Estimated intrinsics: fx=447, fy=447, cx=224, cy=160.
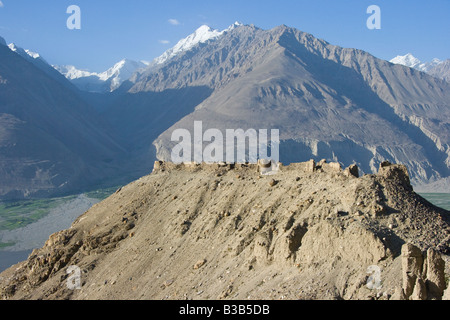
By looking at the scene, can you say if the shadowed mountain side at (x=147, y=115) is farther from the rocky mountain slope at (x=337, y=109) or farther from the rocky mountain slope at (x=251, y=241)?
the rocky mountain slope at (x=251, y=241)

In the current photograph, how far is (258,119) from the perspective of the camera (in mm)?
120812

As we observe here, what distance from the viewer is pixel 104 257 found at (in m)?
19.1

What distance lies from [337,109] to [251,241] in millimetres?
126616

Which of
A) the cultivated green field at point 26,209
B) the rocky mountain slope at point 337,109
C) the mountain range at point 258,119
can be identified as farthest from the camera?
the rocky mountain slope at point 337,109

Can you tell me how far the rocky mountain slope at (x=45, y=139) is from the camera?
91000 mm

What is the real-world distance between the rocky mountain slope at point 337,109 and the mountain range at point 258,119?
1.23ft

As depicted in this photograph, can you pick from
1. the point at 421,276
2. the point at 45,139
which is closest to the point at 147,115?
the point at 45,139

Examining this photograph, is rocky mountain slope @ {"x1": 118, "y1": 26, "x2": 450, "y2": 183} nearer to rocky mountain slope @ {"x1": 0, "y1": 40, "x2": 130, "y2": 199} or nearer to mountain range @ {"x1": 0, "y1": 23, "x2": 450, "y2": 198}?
mountain range @ {"x1": 0, "y1": 23, "x2": 450, "y2": 198}

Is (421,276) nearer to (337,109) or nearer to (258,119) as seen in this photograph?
(258,119)

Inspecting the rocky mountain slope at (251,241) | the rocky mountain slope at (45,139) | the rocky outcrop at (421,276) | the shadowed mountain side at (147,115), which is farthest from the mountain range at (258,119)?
the rocky outcrop at (421,276)

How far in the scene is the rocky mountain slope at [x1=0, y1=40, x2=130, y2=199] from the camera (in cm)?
9100

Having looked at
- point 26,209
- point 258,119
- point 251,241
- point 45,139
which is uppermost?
point 258,119

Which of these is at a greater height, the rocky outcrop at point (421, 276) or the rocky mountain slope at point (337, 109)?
the rocky mountain slope at point (337, 109)

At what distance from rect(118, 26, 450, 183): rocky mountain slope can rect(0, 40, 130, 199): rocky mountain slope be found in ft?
63.3
